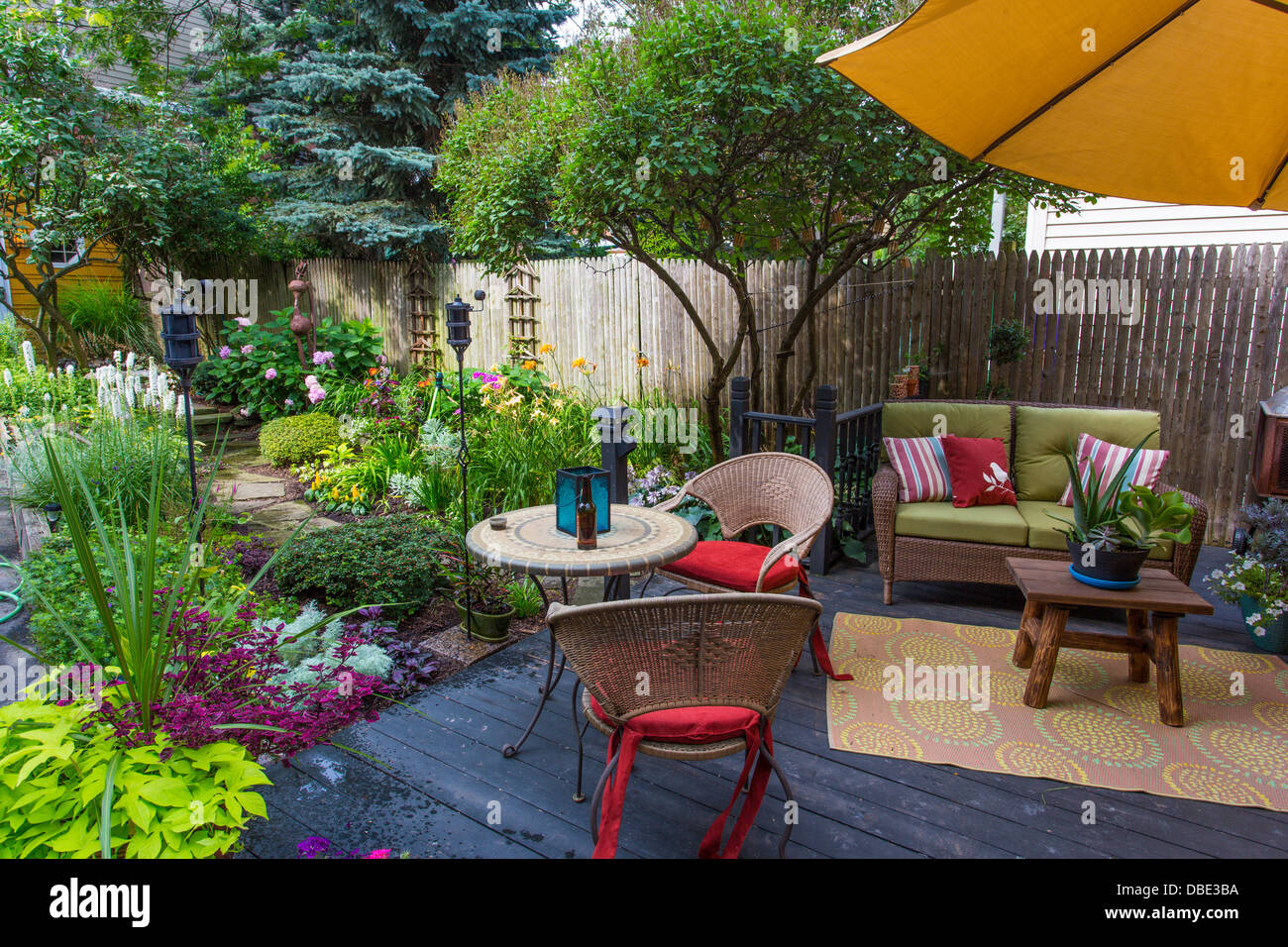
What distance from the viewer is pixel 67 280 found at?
33.9ft

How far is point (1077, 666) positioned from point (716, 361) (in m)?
3.00

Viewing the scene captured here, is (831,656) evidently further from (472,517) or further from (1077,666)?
(472,517)

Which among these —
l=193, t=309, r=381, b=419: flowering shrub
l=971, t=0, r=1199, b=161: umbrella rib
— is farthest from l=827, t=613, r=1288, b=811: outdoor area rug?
l=193, t=309, r=381, b=419: flowering shrub

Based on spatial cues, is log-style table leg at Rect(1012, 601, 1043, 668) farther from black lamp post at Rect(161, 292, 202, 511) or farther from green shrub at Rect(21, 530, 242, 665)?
black lamp post at Rect(161, 292, 202, 511)

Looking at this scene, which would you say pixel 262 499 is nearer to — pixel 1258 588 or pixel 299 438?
pixel 299 438

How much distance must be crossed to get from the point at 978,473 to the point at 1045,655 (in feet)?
4.65

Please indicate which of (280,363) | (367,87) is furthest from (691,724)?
(367,87)

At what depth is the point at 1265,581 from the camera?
329 cm

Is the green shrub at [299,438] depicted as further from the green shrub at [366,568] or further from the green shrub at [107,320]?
the green shrub at [107,320]

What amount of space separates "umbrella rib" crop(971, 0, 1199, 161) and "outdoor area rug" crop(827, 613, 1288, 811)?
1.96 meters

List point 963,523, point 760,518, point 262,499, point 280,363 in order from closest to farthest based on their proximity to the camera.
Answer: point 760,518 → point 963,523 → point 262,499 → point 280,363

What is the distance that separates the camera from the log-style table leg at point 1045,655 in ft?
9.56

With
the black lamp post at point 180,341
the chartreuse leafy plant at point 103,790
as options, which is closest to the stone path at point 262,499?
the black lamp post at point 180,341
